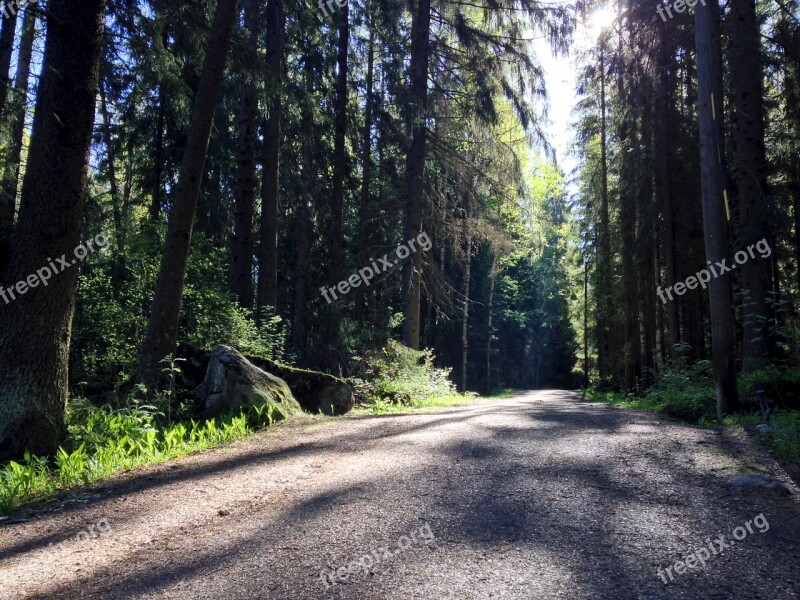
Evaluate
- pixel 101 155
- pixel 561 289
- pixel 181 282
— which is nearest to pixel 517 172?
pixel 181 282

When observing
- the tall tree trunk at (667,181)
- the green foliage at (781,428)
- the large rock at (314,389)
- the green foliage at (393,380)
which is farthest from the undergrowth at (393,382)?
the tall tree trunk at (667,181)

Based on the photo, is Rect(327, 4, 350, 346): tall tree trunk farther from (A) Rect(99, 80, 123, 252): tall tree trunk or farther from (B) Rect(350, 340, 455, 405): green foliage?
(A) Rect(99, 80, 123, 252): tall tree trunk

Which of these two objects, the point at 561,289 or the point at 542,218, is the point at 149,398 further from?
the point at 561,289

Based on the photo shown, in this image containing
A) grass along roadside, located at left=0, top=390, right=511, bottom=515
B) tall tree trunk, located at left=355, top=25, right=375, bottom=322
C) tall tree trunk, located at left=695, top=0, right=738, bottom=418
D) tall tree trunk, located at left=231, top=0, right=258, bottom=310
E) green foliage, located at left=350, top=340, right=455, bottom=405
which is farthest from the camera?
tall tree trunk, located at left=355, top=25, right=375, bottom=322

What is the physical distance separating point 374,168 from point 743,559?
65.2 ft

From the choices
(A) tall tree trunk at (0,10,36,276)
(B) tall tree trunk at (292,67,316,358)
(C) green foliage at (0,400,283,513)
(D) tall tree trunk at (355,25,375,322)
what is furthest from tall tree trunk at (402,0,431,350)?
(A) tall tree trunk at (0,10,36,276)

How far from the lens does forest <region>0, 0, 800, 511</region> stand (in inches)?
247

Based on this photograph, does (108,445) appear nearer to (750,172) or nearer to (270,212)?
(270,212)

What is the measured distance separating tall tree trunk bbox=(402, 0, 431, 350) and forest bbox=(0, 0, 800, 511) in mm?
91

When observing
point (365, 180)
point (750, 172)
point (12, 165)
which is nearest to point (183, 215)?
point (12, 165)

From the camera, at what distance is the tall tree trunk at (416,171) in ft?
54.8

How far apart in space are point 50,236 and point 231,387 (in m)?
3.21

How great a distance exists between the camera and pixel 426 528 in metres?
3.86

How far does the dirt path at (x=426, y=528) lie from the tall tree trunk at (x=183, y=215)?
270cm
